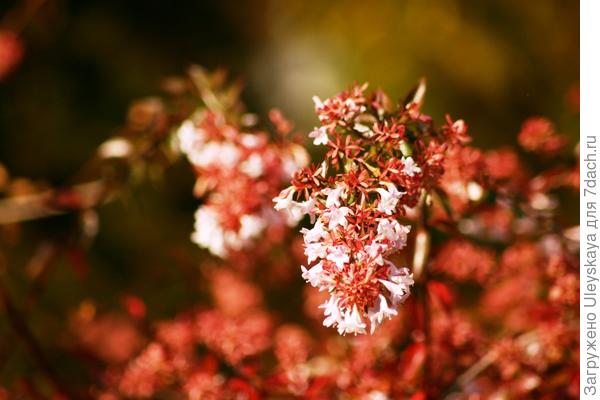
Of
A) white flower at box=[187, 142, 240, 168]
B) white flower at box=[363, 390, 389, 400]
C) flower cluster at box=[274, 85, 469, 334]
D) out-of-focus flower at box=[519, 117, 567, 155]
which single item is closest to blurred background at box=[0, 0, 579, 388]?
out-of-focus flower at box=[519, 117, 567, 155]

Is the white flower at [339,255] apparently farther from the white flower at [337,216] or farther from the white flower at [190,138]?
the white flower at [190,138]

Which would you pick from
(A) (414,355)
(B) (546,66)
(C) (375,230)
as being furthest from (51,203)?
(B) (546,66)

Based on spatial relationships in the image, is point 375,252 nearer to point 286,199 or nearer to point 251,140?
point 286,199

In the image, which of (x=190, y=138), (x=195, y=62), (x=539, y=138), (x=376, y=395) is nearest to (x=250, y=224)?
(x=190, y=138)

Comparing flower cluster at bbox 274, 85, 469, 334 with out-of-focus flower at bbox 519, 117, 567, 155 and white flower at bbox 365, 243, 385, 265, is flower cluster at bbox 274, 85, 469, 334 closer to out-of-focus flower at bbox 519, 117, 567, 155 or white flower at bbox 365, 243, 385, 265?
white flower at bbox 365, 243, 385, 265

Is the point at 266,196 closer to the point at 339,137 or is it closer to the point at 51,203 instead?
the point at 339,137

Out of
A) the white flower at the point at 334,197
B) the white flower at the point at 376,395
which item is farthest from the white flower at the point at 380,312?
the white flower at the point at 376,395
